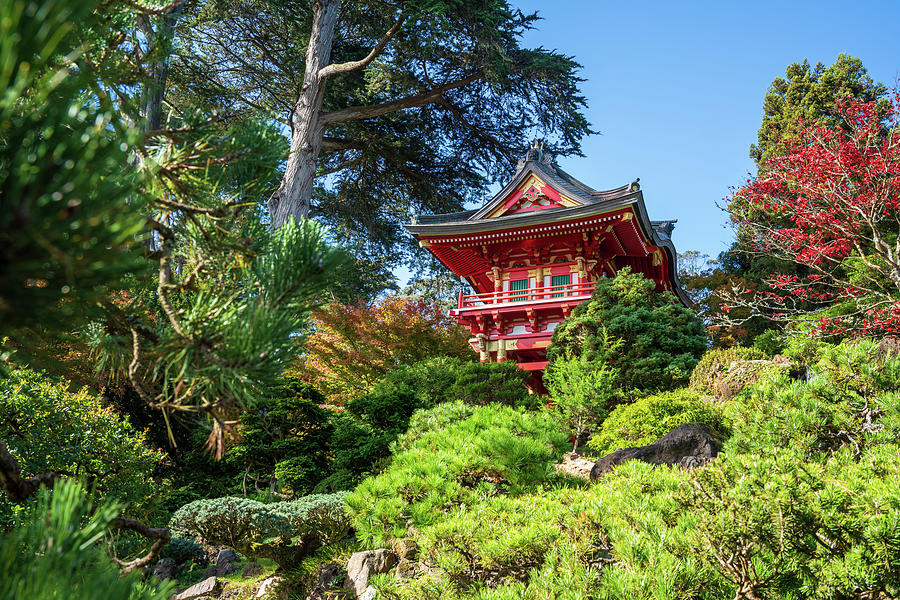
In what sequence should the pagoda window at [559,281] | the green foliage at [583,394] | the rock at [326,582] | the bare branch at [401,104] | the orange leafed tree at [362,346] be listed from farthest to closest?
1. the pagoda window at [559,281]
2. the orange leafed tree at [362,346]
3. the bare branch at [401,104]
4. the green foliage at [583,394]
5. the rock at [326,582]

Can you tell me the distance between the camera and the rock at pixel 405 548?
4508 mm

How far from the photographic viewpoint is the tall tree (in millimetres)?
9875

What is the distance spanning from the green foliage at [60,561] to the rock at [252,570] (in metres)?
5.66

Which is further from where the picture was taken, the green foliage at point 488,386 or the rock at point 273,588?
the green foliage at point 488,386

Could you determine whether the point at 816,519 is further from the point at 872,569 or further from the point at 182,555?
the point at 182,555

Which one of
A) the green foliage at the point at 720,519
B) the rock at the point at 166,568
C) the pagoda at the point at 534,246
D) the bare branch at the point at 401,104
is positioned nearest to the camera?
the green foliage at the point at 720,519

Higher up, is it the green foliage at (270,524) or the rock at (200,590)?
the green foliage at (270,524)

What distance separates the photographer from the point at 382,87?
1105 cm

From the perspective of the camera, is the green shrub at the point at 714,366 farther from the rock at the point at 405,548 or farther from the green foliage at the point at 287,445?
the green foliage at the point at 287,445

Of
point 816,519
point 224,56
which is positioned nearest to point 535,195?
point 224,56

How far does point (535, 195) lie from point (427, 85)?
361 cm

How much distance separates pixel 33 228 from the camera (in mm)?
682

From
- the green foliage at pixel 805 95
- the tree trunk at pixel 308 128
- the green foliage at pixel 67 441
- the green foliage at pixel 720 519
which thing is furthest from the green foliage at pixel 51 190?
the green foliage at pixel 805 95

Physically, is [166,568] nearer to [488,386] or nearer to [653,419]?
[488,386]
